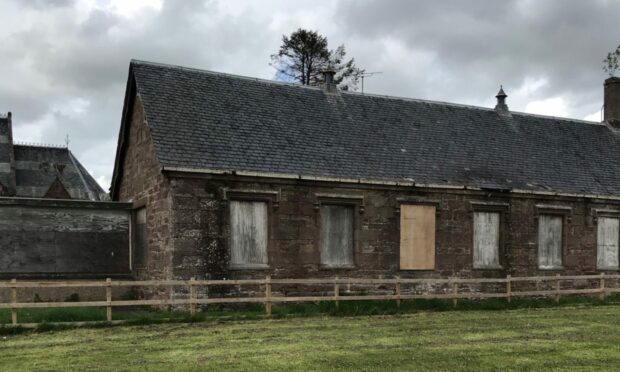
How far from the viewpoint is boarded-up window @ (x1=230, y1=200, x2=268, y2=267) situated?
16594 mm

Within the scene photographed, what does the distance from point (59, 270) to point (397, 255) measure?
9.38 meters

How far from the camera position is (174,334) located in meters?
12.1

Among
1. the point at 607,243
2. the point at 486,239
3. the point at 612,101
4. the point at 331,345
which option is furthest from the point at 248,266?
the point at 612,101

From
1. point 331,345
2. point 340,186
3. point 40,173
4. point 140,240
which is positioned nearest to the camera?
point 331,345

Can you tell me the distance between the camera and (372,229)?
59.7 feet

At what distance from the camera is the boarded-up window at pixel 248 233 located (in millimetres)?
16594

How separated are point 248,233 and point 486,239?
804 centimetres

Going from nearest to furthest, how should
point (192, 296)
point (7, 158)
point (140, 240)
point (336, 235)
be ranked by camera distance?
point (192, 296), point (336, 235), point (140, 240), point (7, 158)

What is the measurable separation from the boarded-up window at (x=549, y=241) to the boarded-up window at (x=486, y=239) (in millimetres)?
1773

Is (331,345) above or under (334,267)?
under

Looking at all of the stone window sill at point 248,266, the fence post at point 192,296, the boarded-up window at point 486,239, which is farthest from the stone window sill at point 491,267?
the fence post at point 192,296

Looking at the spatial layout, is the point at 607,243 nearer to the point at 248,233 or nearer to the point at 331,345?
the point at 248,233

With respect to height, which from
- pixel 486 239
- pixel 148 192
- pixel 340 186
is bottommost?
pixel 486 239

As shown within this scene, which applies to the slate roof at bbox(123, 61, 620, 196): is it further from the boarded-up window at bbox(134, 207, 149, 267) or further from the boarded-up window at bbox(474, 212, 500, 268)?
the boarded-up window at bbox(134, 207, 149, 267)
